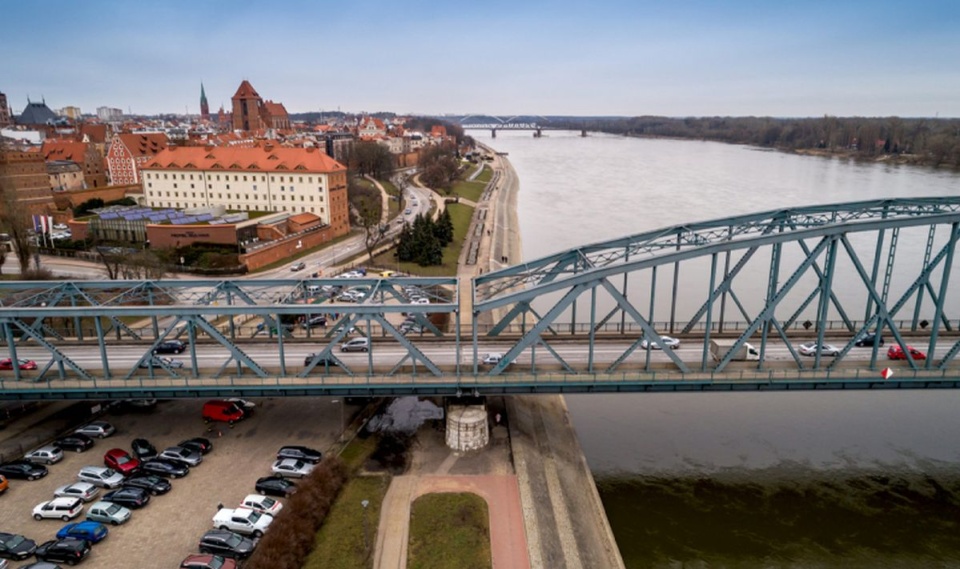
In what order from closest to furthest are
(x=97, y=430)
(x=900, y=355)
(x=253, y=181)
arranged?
(x=97, y=430) < (x=900, y=355) < (x=253, y=181)

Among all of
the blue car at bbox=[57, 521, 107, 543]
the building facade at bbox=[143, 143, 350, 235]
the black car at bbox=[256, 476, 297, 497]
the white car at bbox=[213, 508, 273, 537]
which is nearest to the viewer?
the blue car at bbox=[57, 521, 107, 543]

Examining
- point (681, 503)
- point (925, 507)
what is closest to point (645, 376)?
point (681, 503)

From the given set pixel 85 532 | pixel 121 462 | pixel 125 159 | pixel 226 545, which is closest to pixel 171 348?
pixel 121 462

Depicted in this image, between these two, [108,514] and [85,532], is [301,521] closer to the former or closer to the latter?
[108,514]

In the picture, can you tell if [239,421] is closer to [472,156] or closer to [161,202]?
[161,202]

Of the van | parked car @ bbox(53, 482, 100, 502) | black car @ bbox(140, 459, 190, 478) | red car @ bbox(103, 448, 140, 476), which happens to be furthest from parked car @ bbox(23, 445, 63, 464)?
the van

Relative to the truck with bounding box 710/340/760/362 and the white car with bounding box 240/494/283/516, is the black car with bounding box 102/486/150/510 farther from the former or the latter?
the truck with bounding box 710/340/760/362

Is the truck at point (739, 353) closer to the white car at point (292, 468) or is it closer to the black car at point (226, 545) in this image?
the white car at point (292, 468)
